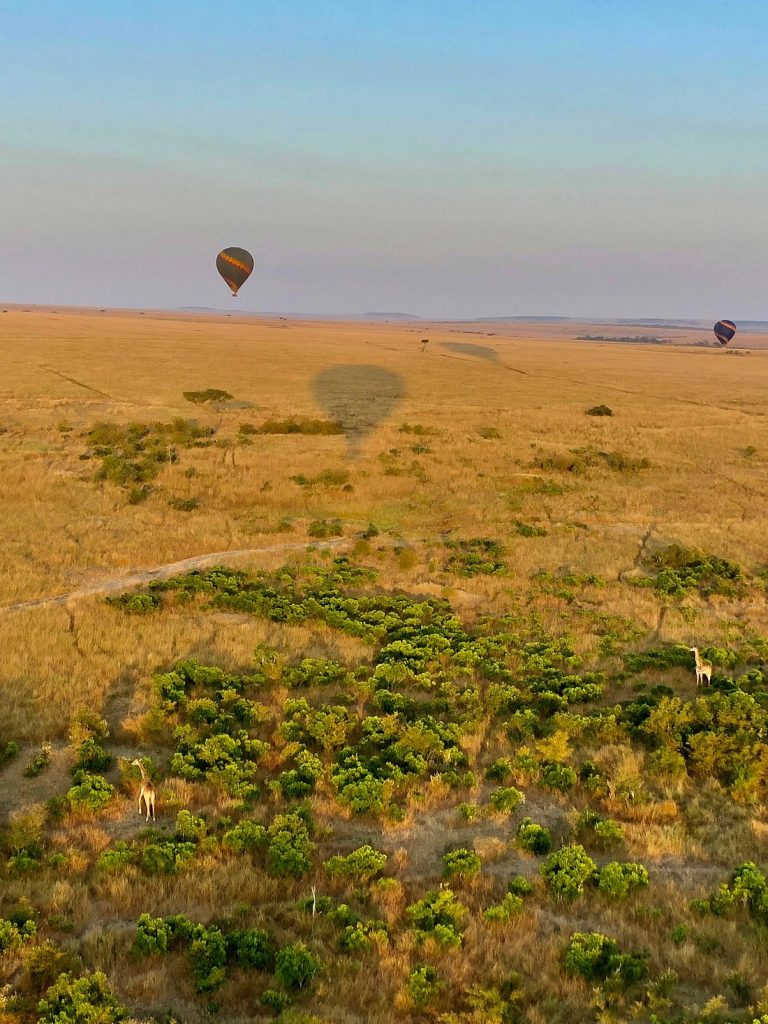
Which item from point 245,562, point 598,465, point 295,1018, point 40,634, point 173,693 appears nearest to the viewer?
point 295,1018

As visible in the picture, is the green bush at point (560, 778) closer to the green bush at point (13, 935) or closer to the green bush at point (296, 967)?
the green bush at point (296, 967)

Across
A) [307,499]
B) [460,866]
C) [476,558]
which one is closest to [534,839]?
[460,866]

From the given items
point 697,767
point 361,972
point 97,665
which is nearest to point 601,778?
point 697,767

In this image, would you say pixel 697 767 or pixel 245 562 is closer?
pixel 697 767

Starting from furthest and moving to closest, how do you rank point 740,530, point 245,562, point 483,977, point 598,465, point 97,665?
point 598,465, point 740,530, point 245,562, point 97,665, point 483,977

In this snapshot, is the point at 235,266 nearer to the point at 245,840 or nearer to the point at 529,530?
the point at 529,530

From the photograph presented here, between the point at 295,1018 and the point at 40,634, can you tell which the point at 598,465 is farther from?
the point at 295,1018

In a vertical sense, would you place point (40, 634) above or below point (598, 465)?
below
